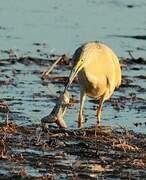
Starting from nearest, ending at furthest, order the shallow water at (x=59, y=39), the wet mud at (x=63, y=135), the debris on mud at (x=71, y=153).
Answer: the debris on mud at (x=71, y=153) → the wet mud at (x=63, y=135) → the shallow water at (x=59, y=39)

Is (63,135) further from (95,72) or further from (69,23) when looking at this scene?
(69,23)

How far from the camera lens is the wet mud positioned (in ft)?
26.8

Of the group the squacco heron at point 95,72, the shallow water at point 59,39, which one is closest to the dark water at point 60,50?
the shallow water at point 59,39

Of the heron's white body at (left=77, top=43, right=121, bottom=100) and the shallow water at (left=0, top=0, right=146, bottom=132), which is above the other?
the heron's white body at (left=77, top=43, right=121, bottom=100)

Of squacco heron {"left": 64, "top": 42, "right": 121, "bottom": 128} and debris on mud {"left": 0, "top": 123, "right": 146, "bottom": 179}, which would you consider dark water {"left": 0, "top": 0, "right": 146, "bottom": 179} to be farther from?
squacco heron {"left": 64, "top": 42, "right": 121, "bottom": 128}

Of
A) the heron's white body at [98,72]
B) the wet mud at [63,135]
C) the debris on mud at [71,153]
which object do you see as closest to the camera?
the debris on mud at [71,153]

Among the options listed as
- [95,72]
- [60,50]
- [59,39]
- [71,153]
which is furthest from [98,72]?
[59,39]

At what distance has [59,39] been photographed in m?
19.0

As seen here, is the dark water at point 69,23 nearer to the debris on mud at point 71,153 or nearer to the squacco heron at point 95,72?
the squacco heron at point 95,72

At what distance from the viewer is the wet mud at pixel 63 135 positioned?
26.8ft

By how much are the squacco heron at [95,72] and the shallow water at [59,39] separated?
294mm

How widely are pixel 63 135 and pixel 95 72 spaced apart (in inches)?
71.1

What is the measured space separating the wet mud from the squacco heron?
31 centimetres

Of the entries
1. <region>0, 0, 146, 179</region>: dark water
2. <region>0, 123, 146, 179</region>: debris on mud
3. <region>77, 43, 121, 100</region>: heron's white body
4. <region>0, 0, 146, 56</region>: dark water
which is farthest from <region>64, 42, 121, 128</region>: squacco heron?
<region>0, 0, 146, 56</region>: dark water
